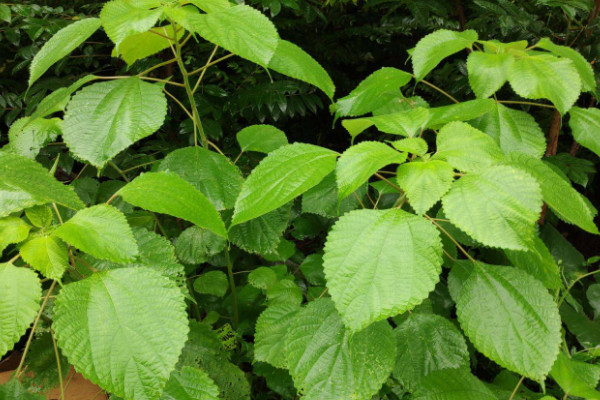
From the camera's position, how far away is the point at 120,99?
2.27 feet

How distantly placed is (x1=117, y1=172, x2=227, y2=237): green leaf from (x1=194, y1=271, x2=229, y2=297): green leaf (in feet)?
1.74

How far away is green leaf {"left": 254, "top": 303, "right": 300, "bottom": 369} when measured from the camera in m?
0.80

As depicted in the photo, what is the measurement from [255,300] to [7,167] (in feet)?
2.69

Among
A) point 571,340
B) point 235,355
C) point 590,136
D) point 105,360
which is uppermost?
point 590,136

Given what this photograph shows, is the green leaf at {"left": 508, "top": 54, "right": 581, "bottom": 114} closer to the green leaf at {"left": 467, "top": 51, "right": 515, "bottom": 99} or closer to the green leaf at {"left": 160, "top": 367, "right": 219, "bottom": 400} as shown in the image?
the green leaf at {"left": 467, "top": 51, "right": 515, "bottom": 99}

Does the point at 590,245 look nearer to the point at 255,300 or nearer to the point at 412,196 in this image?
the point at 255,300

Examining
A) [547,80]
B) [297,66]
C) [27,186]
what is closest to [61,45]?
[27,186]

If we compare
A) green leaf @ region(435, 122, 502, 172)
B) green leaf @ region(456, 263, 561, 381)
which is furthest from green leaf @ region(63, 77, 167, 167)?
green leaf @ region(456, 263, 561, 381)

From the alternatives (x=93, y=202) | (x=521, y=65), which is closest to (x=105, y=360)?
(x=93, y=202)

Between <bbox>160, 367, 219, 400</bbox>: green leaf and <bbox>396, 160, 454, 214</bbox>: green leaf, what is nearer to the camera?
<bbox>396, 160, 454, 214</bbox>: green leaf

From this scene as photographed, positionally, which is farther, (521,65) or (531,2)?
(531,2)

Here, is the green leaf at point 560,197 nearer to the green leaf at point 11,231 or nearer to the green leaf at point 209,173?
the green leaf at point 209,173

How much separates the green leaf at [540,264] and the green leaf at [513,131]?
19 cm

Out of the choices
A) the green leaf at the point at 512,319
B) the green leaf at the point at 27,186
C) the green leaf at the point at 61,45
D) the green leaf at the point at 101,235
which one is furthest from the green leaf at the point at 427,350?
the green leaf at the point at 61,45
